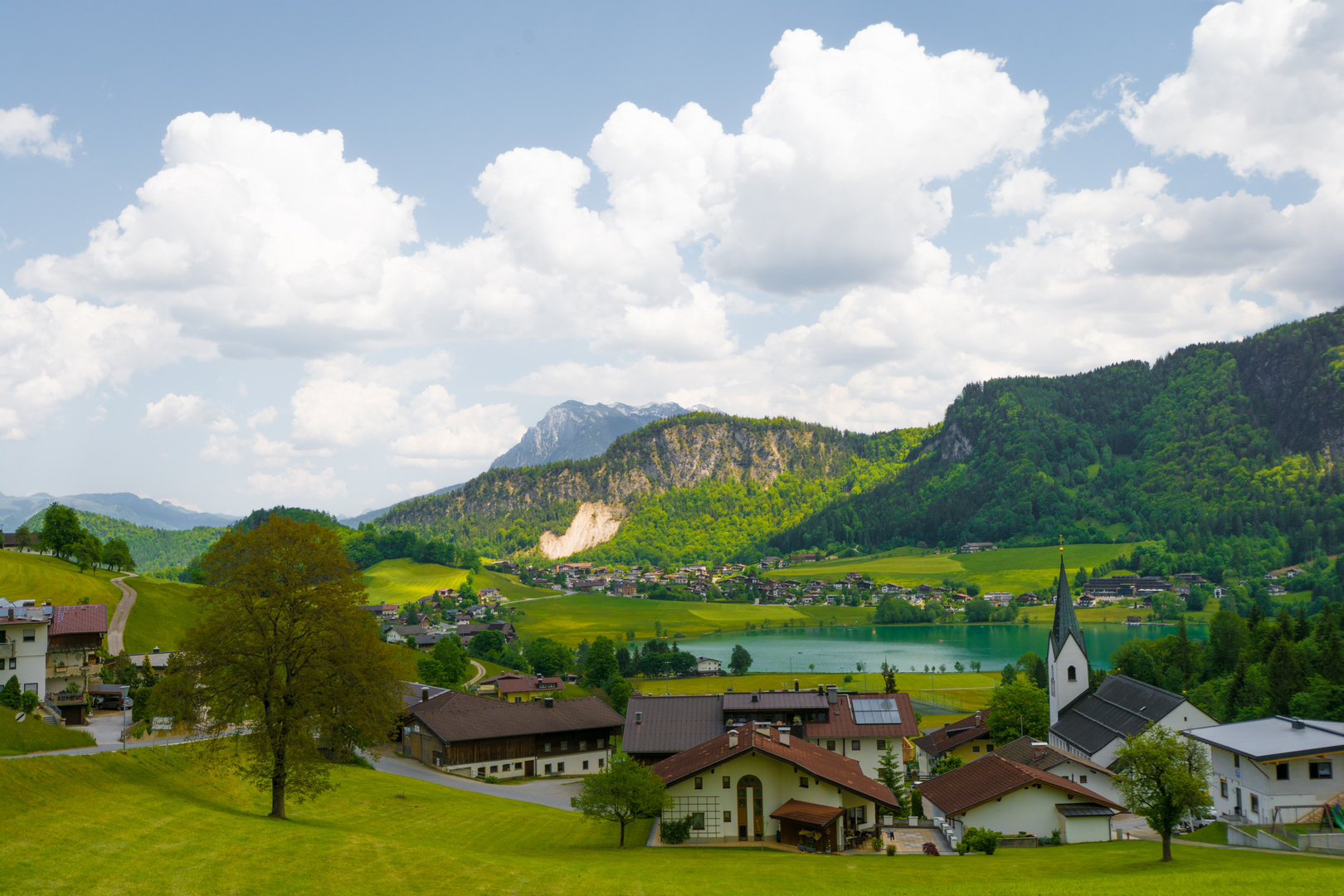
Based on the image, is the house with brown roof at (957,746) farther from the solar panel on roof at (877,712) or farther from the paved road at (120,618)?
the paved road at (120,618)

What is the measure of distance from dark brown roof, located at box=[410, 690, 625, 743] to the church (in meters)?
30.0

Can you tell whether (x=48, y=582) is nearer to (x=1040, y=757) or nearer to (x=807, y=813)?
(x=807, y=813)

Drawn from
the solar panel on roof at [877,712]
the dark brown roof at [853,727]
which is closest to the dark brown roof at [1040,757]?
the dark brown roof at [853,727]

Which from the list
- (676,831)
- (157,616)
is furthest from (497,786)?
(157,616)

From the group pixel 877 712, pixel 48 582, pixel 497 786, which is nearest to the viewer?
pixel 497 786

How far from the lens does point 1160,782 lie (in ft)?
91.0

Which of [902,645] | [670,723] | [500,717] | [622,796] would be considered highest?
[622,796]

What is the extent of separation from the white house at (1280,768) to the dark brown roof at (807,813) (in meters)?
16.3

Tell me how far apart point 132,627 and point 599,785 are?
2697 inches

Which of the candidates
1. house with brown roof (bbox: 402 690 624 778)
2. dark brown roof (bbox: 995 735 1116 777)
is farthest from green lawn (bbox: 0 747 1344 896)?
house with brown roof (bbox: 402 690 624 778)

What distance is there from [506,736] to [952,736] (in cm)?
2962

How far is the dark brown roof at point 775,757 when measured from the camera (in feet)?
109

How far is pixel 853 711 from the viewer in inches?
2082

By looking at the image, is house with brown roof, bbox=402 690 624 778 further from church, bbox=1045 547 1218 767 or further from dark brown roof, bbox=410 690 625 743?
church, bbox=1045 547 1218 767
